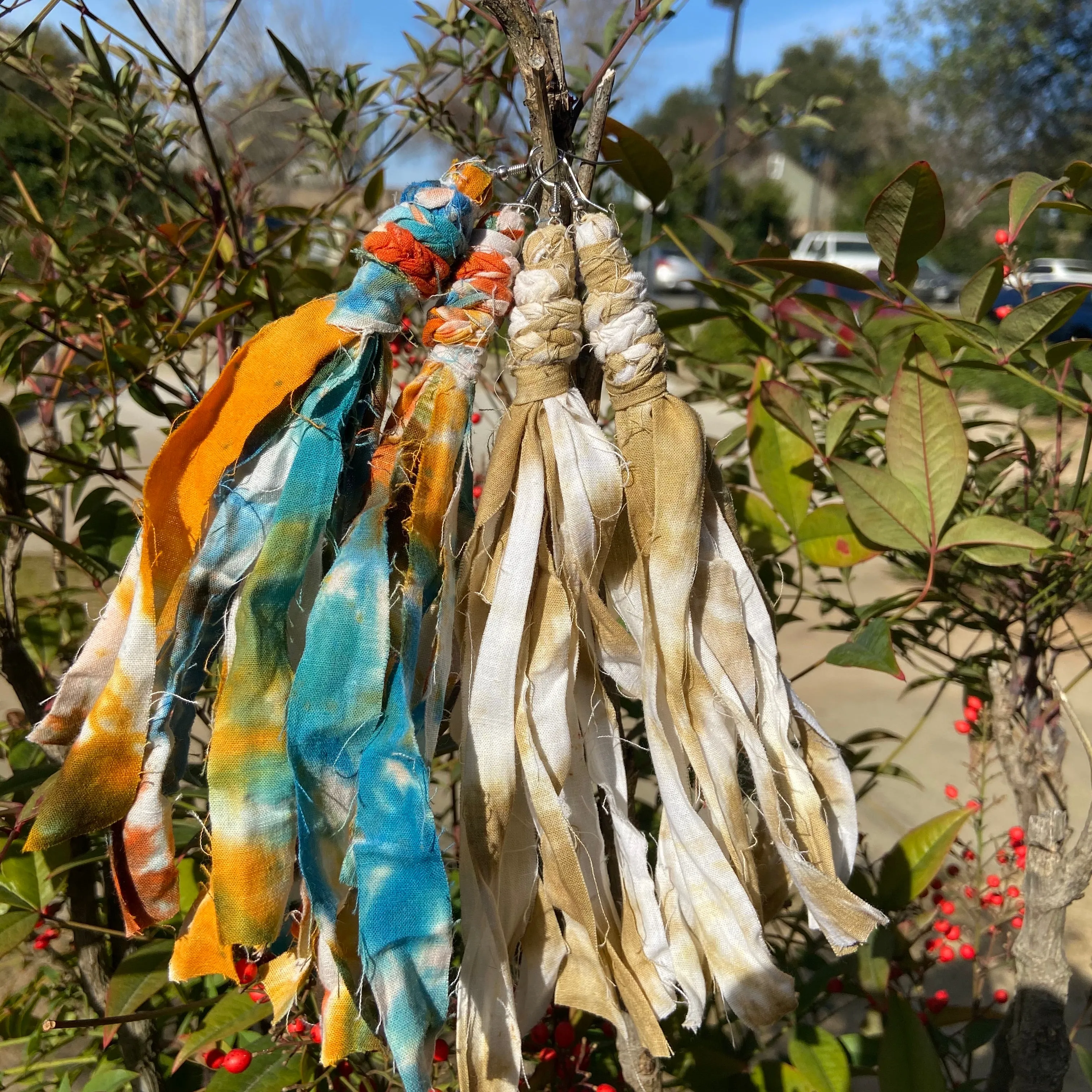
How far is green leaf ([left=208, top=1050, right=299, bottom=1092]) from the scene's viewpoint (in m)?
0.52

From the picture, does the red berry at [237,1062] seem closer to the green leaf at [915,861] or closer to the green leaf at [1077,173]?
the green leaf at [915,861]

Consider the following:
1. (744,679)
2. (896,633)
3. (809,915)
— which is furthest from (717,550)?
(896,633)

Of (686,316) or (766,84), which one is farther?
(766,84)

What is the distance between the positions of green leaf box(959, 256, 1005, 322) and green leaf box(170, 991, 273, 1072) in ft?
1.94

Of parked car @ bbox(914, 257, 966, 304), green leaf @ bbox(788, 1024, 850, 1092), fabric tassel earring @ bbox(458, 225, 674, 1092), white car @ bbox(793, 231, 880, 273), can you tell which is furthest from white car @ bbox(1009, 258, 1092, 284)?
fabric tassel earring @ bbox(458, 225, 674, 1092)

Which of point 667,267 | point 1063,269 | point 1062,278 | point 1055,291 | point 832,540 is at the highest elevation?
point 1063,269

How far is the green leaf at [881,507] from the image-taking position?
54cm

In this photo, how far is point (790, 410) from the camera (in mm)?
600

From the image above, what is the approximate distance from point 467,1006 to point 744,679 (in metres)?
0.20

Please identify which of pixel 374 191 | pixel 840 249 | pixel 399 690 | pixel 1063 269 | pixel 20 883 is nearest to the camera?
pixel 399 690

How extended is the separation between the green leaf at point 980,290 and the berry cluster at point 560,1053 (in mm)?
542

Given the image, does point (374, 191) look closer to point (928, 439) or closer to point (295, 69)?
point (295, 69)

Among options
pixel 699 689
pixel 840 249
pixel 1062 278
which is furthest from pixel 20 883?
pixel 840 249

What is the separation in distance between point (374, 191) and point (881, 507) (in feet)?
1.89
